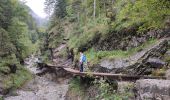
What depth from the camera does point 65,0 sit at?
244 ft

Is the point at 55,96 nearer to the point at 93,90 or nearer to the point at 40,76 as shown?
the point at 93,90

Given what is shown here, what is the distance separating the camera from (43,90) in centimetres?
3947

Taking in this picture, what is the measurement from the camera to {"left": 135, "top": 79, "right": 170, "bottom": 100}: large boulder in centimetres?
1363

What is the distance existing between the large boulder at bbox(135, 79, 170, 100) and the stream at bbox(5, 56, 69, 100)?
19.0m

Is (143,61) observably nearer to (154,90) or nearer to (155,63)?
(155,63)

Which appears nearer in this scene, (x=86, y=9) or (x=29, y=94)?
(x=29, y=94)

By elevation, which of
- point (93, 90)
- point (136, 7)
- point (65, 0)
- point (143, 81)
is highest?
point (65, 0)

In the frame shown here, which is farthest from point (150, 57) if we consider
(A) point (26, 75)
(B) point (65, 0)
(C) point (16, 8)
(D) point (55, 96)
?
(B) point (65, 0)

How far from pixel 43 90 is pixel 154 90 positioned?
2714 centimetres

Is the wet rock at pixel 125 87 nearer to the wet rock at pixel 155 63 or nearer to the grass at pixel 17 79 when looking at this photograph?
the wet rock at pixel 155 63

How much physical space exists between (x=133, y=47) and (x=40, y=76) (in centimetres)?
2942

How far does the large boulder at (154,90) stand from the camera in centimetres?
1363

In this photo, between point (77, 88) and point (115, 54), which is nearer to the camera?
point (115, 54)

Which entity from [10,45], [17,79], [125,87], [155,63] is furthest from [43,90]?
[125,87]
